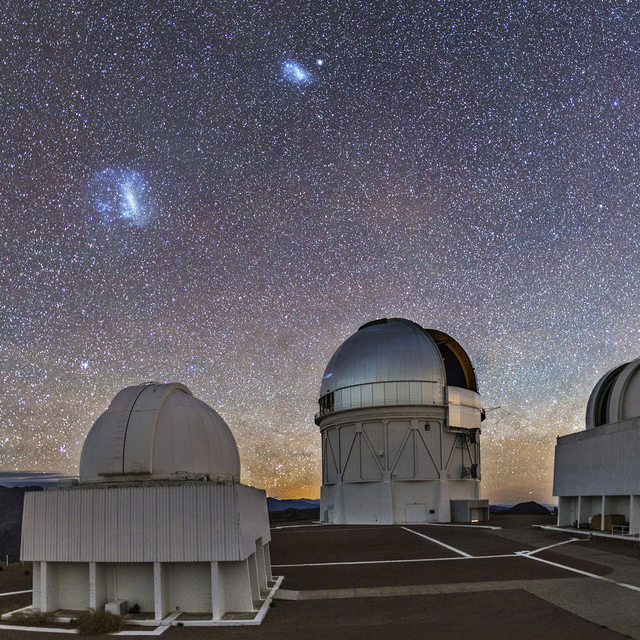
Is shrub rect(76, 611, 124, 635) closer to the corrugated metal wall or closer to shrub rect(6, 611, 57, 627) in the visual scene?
shrub rect(6, 611, 57, 627)

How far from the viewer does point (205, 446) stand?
51.9ft

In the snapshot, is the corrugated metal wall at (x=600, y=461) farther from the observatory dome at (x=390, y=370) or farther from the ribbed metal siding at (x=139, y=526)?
the ribbed metal siding at (x=139, y=526)

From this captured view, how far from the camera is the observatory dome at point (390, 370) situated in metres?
41.2

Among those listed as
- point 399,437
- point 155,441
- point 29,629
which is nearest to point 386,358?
point 399,437

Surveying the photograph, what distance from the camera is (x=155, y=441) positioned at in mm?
15000

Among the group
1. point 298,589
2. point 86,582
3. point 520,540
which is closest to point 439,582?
point 298,589

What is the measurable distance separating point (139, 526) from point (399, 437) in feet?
94.8

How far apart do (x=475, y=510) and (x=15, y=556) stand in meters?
31.7

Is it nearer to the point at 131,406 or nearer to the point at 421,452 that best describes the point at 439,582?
the point at 131,406

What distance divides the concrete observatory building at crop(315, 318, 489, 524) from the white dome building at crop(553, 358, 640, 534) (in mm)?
8111

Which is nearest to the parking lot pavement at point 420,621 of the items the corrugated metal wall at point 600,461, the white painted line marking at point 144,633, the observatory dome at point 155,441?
the white painted line marking at point 144,633

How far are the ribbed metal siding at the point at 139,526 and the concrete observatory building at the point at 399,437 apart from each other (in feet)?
91.0

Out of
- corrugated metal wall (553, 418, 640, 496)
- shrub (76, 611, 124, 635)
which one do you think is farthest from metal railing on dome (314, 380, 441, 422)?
shrub (76, 611, 124, 635)

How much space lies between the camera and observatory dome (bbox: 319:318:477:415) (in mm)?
41188
